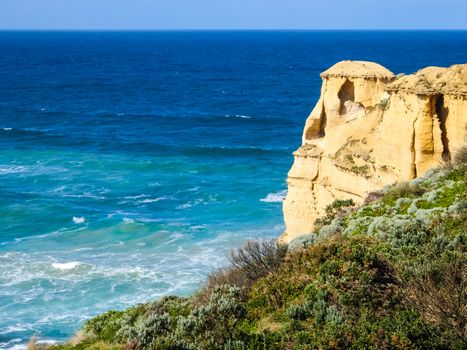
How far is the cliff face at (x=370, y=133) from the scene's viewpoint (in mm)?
20250

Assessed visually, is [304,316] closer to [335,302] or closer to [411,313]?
[335,302]

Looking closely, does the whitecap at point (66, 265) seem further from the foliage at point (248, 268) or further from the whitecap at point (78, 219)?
the foliage at point (248, 268)

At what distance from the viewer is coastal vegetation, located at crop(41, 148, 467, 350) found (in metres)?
9.31

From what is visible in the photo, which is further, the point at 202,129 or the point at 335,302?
the point at 202,129

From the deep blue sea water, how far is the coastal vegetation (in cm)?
1049

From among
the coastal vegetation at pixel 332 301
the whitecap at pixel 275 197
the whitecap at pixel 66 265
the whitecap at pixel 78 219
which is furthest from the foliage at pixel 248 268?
the whitecap at pixel 275 197

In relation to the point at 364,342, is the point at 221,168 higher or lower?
lower

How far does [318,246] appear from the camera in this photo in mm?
12789

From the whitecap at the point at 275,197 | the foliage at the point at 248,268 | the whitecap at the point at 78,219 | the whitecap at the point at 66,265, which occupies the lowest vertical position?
the whitecap at the point at 275,197

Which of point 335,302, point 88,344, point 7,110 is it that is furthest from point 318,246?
point 7,110

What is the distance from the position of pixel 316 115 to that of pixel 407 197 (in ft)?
25.2

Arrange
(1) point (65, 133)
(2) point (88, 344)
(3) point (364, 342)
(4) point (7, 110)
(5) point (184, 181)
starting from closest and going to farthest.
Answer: (3) point (364, 342) → (2) point (88, 344) → (5) point (184, 181) → (1) point (65, 133) → (4) point (7, 110)

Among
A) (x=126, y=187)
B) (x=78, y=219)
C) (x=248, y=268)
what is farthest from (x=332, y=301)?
(x=126, y=187)

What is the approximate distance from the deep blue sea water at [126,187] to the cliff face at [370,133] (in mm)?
5766
